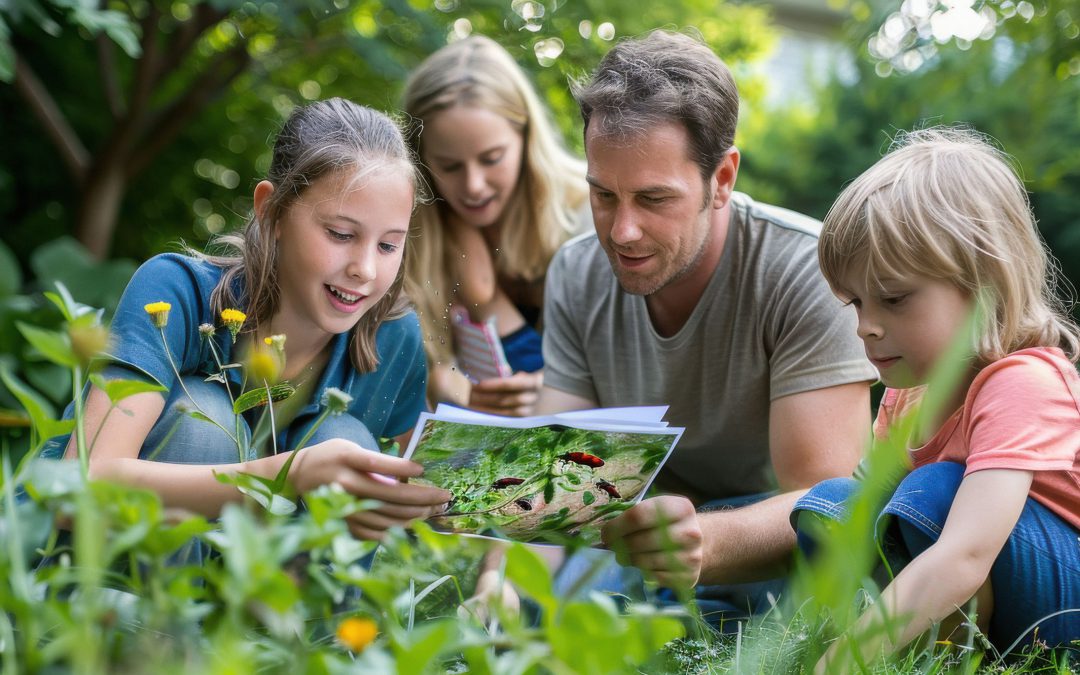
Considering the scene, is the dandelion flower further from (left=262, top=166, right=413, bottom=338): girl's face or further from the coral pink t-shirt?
the coral pink t-shirt

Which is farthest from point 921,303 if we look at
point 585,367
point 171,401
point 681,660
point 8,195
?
point 8,195

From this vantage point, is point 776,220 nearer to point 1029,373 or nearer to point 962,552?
point 1029,373

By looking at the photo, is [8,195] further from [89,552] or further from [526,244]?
[89,552]

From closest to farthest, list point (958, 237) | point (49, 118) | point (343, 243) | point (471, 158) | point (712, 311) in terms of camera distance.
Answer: point (958, 237)
point (343, 243)
point (712, 311)
point (471, 158)
point (49, 118)

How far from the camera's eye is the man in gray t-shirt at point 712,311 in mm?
1979

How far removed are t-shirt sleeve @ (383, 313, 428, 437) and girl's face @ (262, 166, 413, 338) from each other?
0.73ft

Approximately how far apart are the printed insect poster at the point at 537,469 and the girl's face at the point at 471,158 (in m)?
1.36

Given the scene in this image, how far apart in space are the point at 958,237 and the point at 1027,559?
1.65 feet

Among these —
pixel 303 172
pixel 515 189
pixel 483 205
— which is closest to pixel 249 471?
pixel 303 172

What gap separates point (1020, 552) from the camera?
1526 millimetres

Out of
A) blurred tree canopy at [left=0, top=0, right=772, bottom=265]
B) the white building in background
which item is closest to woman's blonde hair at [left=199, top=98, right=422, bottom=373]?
blurred tree canopy at [left=0, top=0, right=772, bottom=265]

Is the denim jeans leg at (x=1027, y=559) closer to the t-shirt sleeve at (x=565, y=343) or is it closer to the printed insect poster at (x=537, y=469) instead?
the printed insect poster at (x=537, y=469)

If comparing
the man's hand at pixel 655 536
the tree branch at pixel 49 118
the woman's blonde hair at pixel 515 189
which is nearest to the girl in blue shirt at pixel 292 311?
the man's hand at pixel 655 536

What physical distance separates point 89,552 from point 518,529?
92cm
